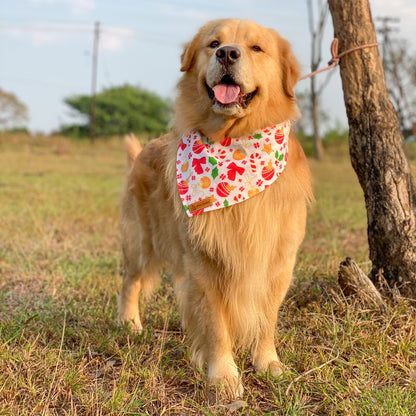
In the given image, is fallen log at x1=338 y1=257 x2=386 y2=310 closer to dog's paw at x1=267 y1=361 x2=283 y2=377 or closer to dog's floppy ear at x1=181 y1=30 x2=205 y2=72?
dog's paw at x1=267 y1=361 x2=283 y2=377

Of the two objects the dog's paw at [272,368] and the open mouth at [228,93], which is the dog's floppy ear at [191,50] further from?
the dog's paw at [272,368]

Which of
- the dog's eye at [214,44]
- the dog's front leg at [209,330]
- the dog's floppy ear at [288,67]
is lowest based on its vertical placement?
the dog's front leg at [209,330]

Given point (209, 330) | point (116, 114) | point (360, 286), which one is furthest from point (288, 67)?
point (116, 114)

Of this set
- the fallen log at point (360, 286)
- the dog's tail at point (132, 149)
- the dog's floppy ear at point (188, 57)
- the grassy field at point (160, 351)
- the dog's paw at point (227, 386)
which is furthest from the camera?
the dog's tail at point (132, 149)

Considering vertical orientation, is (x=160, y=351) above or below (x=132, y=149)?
below

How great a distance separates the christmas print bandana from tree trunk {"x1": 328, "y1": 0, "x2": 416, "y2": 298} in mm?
694

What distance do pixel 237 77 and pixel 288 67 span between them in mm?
400

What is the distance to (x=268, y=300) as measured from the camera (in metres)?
2.71

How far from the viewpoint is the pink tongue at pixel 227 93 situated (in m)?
2.46

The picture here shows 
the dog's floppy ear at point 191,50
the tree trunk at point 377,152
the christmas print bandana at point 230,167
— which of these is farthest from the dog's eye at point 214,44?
the tree trunk at point 377,152

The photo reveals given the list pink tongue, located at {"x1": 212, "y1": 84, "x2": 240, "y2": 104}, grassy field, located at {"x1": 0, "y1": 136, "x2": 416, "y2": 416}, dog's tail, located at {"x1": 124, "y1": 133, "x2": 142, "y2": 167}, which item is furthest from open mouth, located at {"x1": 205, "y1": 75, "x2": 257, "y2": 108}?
dog's tail, located at {"x1": 124, "y1": 133, "x2": 142, "y2": 167}

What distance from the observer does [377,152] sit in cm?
303

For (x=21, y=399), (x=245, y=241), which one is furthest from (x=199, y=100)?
(x=21, y=399)

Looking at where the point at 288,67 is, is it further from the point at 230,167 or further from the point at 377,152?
the point at 377,152
